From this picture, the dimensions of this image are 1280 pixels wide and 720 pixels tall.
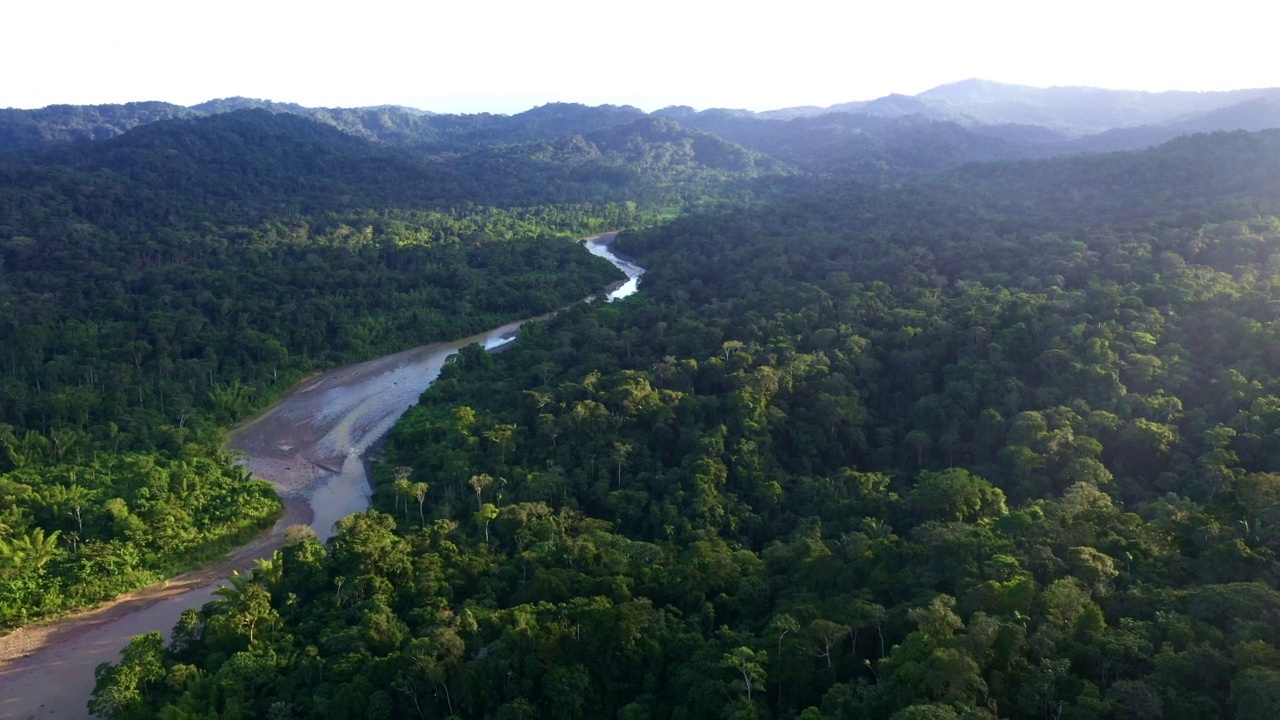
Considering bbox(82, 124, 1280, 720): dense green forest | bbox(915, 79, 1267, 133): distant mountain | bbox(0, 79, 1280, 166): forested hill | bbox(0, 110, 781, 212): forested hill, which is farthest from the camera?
bbox(915, 79, 1267, 133): distant mountain

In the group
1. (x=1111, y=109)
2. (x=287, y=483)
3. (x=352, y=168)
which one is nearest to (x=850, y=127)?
(x=1111, y=109)

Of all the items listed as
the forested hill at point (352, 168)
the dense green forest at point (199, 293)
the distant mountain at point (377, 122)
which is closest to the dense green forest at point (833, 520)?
the dense green forest at point (199, 293)

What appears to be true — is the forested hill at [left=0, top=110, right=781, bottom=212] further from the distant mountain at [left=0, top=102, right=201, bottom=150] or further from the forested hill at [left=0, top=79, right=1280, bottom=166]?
the distant mountain at [left=0, top=102, right=201, bottom=150]

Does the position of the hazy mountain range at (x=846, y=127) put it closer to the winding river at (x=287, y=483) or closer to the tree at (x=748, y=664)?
the winding river at (x=287, y=483)

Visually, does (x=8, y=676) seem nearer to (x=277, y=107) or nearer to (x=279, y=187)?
(x=279, y=187)

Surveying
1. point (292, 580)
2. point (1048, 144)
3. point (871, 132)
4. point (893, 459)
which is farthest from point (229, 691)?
point (871, 132)

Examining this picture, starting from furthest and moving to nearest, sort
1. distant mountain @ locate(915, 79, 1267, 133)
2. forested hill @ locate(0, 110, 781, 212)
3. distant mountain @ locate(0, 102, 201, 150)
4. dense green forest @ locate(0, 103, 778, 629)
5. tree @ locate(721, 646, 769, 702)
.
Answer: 1. distant mountain @ locate(915, 79, 1267, 133)
2. distant mountain @ locate(0, 102, 201, 150)
3. forested hill @ locate(0, 110, 781, 212)
4. dense green forest @ locate(0, 103, 778, 629)
5. tree @ locate(721, 646, 769, 702)

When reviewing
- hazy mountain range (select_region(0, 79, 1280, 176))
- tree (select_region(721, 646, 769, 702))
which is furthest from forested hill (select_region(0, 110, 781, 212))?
tree (select_region(721, 646, 769, 702))

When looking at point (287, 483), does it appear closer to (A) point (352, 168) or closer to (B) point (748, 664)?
(B) point (748, 664)
